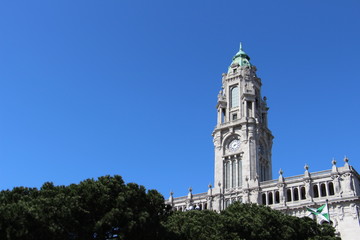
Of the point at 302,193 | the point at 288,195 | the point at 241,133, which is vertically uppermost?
the point at 241,133

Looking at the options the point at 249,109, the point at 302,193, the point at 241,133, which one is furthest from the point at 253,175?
the point at 249,109

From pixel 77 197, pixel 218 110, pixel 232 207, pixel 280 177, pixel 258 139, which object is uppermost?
pixel 218 110

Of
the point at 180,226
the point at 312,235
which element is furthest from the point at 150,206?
the point at 312,235

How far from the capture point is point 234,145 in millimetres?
87125

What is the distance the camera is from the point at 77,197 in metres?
38.5

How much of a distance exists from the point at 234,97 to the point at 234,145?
1186 cm

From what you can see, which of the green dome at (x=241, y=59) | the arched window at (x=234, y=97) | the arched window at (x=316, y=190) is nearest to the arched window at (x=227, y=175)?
the arched window at (x=234, y=97)

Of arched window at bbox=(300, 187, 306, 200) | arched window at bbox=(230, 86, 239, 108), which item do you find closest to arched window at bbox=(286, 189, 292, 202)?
arched window at bbox=(300, 187, 306, 200)

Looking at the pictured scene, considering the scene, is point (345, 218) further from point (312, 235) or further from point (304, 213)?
point (312, 235)

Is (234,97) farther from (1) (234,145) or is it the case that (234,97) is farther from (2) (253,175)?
(2) (253,175)

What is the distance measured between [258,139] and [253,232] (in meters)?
Answer: 39.4

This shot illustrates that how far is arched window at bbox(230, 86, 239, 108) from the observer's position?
9254 cm

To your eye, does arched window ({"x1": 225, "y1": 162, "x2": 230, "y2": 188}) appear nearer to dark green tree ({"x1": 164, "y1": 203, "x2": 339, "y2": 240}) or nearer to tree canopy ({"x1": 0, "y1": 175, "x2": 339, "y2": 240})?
dark green tree ({"x1": 164, "y1": 203, "x2": 339, "y2": 240})

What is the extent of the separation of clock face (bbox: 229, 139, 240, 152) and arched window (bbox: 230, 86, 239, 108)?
8546 millimetres
